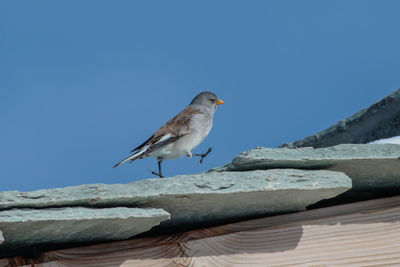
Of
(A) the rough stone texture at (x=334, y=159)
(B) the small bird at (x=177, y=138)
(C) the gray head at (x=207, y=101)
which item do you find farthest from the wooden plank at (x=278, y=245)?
(C) the gray head at (x=207, y=101)

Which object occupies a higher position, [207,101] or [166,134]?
[207,101]

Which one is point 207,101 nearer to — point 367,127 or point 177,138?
point 177,138

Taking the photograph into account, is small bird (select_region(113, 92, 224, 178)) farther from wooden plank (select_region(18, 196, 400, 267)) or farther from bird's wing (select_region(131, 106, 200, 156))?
wooden plank (select_region(18, 196, 400, 267))

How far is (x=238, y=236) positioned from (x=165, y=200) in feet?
1.49

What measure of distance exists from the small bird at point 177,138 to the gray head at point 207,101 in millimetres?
869

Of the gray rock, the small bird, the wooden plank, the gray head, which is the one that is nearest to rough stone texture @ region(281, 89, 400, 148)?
the small bird

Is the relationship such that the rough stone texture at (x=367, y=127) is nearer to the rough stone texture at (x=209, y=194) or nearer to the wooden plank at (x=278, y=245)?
the wooden plank at (x=278, y=245)

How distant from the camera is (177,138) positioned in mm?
5832

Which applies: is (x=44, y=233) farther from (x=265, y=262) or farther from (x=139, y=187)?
(x=265, y=262)

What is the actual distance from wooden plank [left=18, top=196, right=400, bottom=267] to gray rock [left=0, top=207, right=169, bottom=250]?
101 mm

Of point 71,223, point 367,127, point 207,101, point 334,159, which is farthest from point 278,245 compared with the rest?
point 207,101

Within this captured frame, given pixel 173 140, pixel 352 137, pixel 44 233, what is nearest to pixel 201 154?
pixel 173 140

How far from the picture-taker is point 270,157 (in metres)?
2.64

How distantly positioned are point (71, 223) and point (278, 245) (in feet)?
3.04
